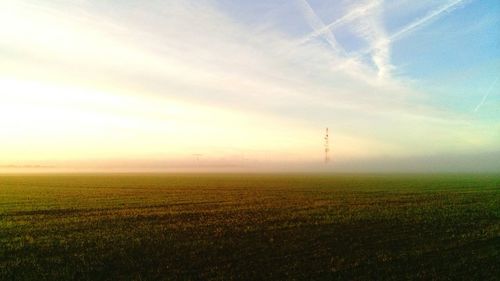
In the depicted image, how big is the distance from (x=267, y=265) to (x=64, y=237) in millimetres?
11928

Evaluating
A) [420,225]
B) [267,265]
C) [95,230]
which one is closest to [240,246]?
[267,265]

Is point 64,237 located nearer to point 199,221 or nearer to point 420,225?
point 199,221

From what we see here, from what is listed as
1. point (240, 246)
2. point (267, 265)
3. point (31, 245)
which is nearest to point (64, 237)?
point (31, 245)

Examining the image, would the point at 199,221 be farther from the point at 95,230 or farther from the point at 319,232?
the point at 319,232

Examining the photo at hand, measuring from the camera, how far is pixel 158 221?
24.1 meters

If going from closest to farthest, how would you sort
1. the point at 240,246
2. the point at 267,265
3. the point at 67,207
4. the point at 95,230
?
1. the point at 267,265
2. the point at 240,246
3. the point at 95,230
4. the point at 67,207

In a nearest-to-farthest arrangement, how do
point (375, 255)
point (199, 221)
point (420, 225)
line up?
point (375, 255), point (420, 225), point (199, 221)

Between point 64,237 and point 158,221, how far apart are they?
652 cm

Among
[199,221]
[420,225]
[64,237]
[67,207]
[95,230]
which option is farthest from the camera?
[67,207]

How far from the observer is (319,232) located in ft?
63.9

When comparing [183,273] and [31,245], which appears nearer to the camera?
[183,273]

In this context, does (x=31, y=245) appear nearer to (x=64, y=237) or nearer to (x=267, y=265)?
(x=64, y=237)

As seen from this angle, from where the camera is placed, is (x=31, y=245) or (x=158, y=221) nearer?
(x=31, y=245)

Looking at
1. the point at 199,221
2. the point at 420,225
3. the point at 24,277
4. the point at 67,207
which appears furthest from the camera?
the point at 67,207
